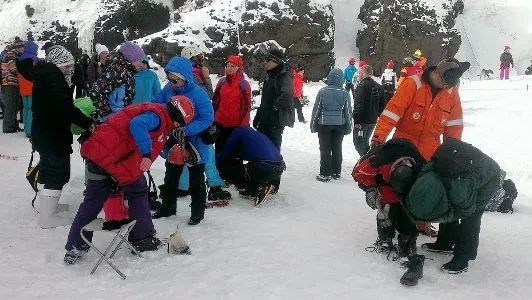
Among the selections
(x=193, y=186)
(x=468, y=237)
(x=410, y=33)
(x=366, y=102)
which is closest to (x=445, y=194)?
(x=468, y=237)

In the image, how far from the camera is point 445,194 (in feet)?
12.1

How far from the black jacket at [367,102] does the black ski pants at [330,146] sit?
24.3 inches

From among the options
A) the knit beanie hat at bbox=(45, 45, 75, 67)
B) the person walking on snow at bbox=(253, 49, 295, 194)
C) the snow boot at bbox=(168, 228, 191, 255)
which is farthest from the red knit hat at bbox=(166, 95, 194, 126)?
the person walking on snow at bbox=(253, 49, 295, 194)

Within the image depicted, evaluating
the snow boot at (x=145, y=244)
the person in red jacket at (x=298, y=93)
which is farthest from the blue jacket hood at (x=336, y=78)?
the person in red jacket at (x=298, y=93)

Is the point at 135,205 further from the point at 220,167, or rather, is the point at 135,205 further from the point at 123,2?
the point at 123,2

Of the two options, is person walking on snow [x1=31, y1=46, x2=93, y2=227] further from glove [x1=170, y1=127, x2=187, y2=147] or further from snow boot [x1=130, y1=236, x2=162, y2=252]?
snow boot [x1=130, y1=236, x2=162, y2=252]

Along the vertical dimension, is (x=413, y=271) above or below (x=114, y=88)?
below

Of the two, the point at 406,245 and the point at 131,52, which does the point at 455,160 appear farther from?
the point at 131,52

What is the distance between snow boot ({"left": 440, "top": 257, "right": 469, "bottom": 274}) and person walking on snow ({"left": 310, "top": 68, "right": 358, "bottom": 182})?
3.42 metres

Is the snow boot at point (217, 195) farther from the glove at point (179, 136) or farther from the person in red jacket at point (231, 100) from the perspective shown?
the glove at point (179, 136)

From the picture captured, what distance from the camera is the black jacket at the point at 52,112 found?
443 cm

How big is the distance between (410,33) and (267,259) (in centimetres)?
2150

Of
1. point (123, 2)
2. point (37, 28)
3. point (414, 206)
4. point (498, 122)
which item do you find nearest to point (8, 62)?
point (414, 206)

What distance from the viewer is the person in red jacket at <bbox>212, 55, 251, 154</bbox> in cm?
595
